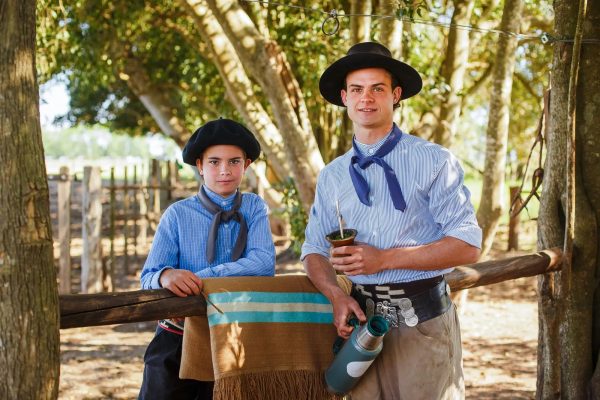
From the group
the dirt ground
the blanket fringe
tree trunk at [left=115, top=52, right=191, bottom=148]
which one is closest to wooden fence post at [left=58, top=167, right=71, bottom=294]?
the dirt ground

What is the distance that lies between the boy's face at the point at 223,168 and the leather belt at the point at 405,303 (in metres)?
0.68

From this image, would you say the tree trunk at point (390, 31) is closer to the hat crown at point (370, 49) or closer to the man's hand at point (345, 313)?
the hat crown at point (370, 49)

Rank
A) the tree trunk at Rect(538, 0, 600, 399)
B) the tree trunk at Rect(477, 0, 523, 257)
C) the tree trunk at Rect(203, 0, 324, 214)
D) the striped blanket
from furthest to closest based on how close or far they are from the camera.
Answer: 1. the tree trunk at Rect(477, 0, 523, 257)
2. the tree trunk at Rect(203, 0, 324, 214)
3. the tree trunk at Rect(538, 0, 600, 399)
4. the striped blanket

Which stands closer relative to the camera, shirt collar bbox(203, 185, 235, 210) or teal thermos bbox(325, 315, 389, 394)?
teal thermos bbox(325, 315, 389, 394)

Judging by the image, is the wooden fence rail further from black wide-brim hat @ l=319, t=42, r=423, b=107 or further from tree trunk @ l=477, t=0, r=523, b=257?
tree trunk @ l=477, t=0, r=523, b=257

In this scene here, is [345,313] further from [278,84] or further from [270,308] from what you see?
[278,84]

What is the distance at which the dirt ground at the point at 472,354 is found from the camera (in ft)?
20.7

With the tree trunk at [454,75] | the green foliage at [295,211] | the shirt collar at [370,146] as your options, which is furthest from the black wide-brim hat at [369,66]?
the green foliage at [295,211]

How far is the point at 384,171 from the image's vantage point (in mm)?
2482

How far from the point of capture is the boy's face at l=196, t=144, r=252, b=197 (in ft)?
9.38

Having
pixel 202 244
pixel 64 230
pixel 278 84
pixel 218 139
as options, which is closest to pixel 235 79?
pixel 278 84

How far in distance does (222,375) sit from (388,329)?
1.87ft

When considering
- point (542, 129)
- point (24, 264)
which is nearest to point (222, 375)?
point (24, 264)

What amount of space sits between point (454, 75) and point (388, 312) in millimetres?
5941
